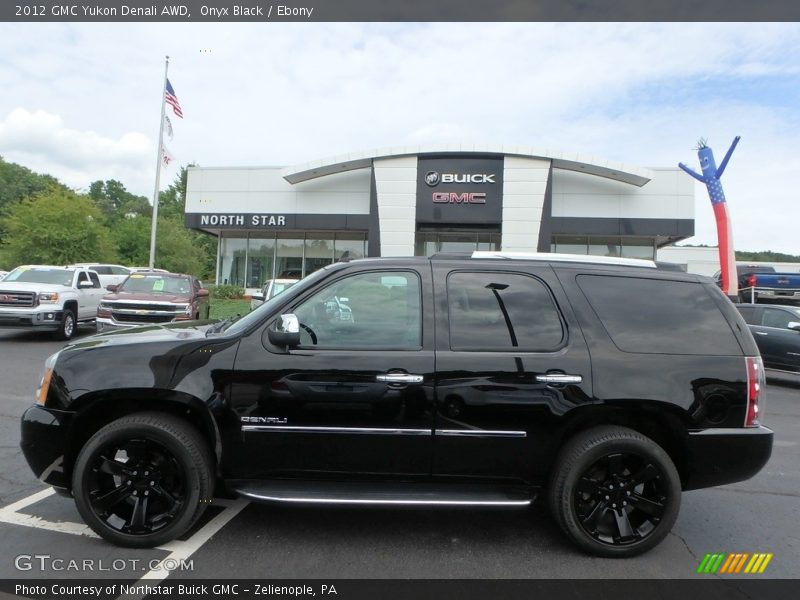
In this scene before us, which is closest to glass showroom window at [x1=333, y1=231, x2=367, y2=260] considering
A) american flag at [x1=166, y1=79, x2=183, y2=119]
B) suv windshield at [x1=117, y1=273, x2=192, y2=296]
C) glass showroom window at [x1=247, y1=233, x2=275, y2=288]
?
glass showroom window at [x1=247, y1=233, x2=275, y2=288]

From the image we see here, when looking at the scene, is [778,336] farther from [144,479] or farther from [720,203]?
[720,203]

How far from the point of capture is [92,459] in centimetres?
307

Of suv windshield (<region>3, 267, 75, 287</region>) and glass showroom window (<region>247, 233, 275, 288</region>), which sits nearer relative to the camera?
suv windshield (<region>3, 267, 75, 287</region>)

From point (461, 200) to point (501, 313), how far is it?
2004 centimetres

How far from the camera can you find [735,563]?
3.22 m

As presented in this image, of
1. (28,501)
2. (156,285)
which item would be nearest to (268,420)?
(28,501)

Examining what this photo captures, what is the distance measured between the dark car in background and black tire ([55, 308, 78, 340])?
1.38 m

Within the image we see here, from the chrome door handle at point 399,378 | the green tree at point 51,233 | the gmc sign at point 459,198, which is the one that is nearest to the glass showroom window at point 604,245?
the gmc sign at point 459,198

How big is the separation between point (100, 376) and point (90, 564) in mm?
1072

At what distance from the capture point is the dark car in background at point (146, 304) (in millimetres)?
11422

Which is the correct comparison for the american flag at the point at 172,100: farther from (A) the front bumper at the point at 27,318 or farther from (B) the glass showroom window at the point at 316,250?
(A) the front bumper at the point at 27,318

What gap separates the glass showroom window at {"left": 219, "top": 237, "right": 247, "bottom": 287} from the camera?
2739 centimetres

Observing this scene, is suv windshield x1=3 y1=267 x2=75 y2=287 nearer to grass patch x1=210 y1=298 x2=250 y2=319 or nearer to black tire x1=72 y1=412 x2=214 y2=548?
grass patch x1=210 y1=298 x2=250 y2=319
